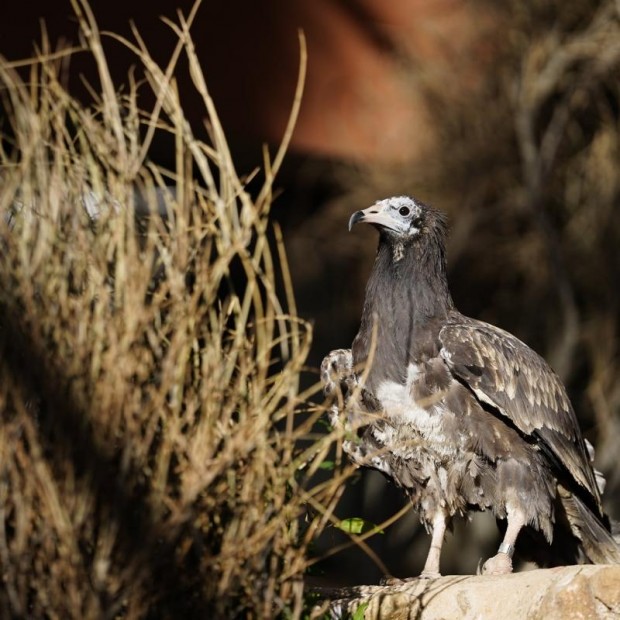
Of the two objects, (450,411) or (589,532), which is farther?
(589,532)

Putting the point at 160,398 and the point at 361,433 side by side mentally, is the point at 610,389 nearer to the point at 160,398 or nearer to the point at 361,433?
the point at 361,433

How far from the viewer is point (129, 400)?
3.25m

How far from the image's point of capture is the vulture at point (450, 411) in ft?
17.8

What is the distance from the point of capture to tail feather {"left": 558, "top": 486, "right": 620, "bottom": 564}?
5801 mm

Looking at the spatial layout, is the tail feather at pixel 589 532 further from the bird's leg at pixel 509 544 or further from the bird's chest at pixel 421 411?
the bird's chest at pixel 421 411

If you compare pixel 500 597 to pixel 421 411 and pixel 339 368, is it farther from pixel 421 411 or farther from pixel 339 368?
pixel 339 368

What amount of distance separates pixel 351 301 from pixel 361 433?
12.5 ft

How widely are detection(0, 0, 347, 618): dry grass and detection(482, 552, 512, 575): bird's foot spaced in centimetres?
192

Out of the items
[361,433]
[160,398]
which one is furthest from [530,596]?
[160,398]

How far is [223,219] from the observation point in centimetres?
350

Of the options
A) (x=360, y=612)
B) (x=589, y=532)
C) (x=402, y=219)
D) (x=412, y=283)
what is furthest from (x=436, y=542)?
(x=402, y=219)

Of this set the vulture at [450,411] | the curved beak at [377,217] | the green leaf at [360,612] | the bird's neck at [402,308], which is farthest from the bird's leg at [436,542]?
the curved beak at [377,217]

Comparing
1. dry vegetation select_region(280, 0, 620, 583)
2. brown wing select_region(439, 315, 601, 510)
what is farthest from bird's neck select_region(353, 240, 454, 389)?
dry vegetation select_region(280, 0, 620, 583)

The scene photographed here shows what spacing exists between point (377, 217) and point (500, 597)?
1990 mm
